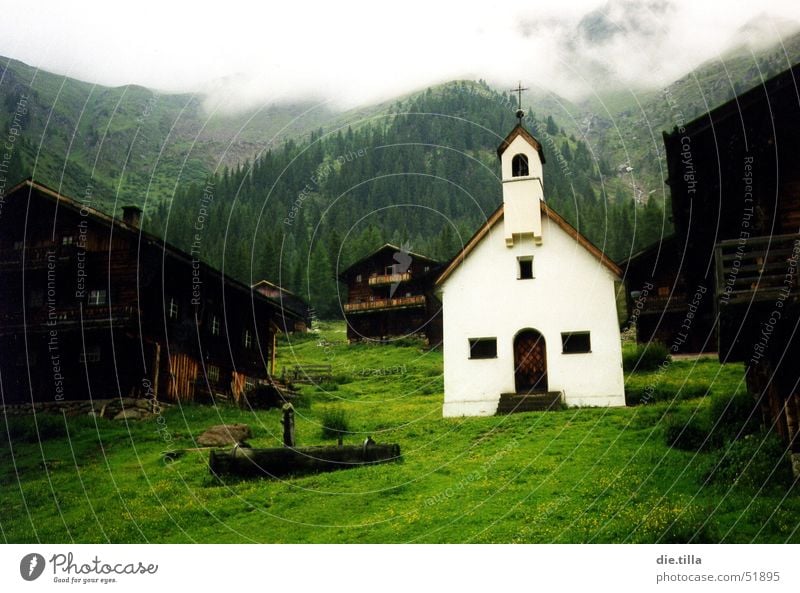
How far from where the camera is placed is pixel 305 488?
15945 mm

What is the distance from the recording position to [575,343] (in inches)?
730

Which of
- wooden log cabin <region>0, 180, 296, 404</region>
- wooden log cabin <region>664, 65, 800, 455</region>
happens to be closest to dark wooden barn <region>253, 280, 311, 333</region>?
wooden log cabin <region>0, 180, 296, 404</region>

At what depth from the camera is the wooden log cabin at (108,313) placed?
2089 cm

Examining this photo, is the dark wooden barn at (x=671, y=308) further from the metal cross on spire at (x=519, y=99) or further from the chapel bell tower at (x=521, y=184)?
the metal cross on spire at (x=519, y=99)

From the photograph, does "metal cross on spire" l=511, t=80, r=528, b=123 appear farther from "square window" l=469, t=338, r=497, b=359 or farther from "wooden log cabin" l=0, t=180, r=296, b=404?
"wooden log cabin" l=0, t=180, r=296, b=404

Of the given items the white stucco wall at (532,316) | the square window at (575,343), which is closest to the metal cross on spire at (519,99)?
the white stucco wall at (532,316)

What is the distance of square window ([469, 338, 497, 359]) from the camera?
1900 cm

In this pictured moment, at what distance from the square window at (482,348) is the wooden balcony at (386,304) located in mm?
2054

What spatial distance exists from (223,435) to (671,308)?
1012cm

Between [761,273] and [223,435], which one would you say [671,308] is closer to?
[761,273]

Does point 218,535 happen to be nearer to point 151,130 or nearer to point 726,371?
point 151,130

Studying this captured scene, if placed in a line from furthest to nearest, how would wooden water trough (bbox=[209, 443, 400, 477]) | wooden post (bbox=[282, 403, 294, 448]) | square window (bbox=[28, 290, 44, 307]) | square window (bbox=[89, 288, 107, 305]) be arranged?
1. square window (bbox=[89, 288, 107, 305])
2. square window (bbox=[28, 290, 44, 307])
3. wooden post (bbox=[282, 403, 294, 448])
4. wooden water trough (bbox=[209, 443, 400, 477])

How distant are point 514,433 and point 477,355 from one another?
2.35 m

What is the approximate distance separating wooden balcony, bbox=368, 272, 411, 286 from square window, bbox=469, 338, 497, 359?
9.53ft
